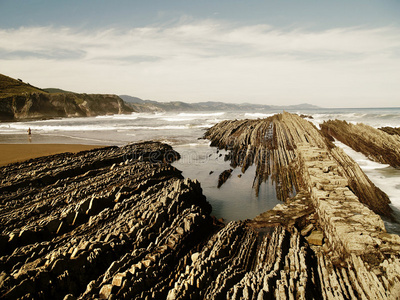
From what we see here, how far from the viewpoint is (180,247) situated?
16.0ft

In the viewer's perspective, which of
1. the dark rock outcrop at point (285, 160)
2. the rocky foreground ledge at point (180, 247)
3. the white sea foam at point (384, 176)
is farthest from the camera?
the white sea foam at point (384, 176)

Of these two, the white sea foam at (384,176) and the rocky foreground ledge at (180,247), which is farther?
the white sea foam at (384,176)

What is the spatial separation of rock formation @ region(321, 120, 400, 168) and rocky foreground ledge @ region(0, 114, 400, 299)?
8.70 meters

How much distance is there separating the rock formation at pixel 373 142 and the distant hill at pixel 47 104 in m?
72.9

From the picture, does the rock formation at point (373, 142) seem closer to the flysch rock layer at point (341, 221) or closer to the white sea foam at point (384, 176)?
the white sea foam at point (384, 176)

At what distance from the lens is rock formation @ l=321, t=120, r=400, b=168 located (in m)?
13.5

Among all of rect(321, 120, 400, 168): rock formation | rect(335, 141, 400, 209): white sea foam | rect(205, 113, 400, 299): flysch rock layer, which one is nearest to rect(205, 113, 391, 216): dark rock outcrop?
rect(205, 113, 400, 299): flysch rock layer

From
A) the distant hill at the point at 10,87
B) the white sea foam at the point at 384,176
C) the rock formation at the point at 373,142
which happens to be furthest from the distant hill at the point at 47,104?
the white sea foam at the point at 384,176

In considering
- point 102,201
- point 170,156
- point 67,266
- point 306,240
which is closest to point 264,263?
point 306,240

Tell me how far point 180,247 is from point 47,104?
8657cm

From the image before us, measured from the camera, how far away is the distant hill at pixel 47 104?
6394 cm

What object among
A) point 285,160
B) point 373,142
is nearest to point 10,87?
point 285,160

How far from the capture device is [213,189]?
9.98m

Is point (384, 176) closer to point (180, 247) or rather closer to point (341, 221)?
point (341, 221)
